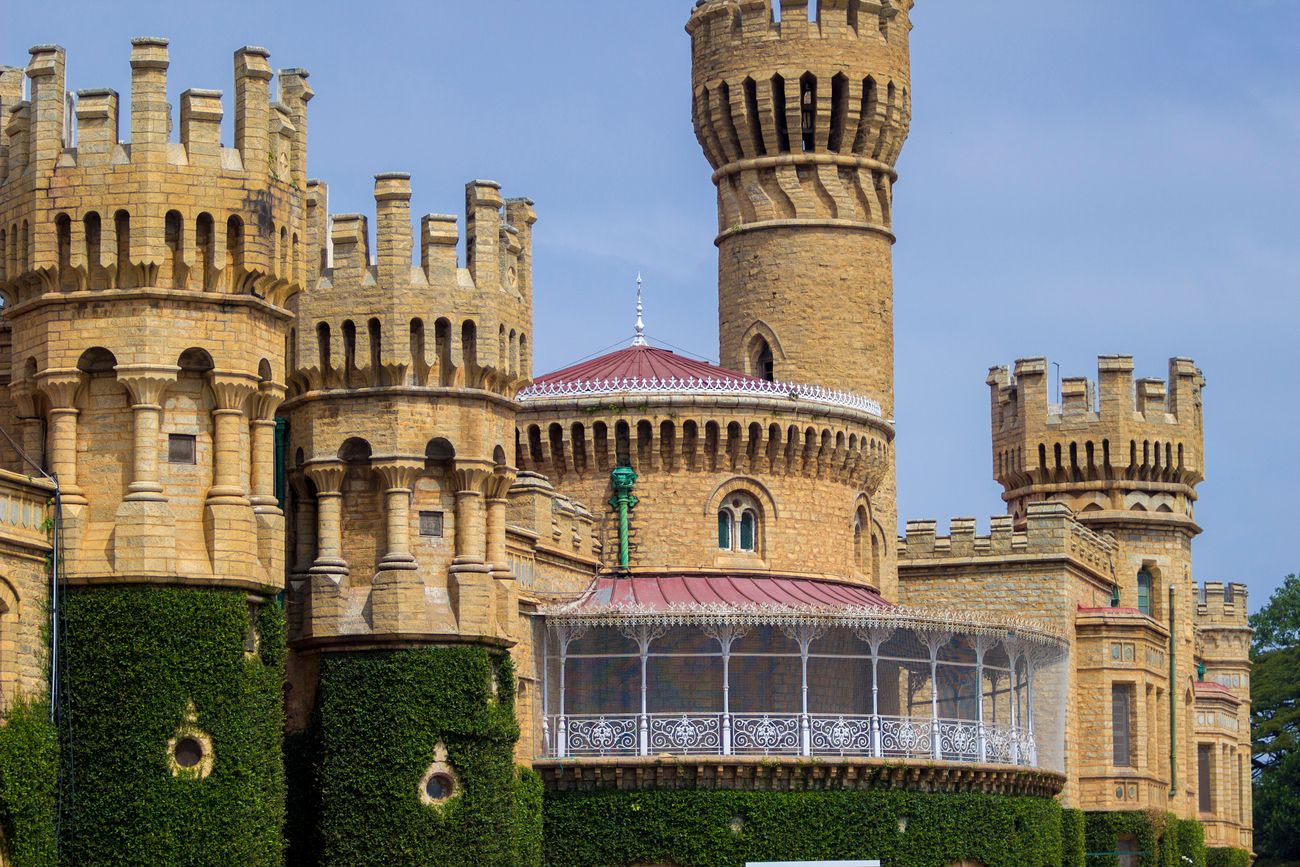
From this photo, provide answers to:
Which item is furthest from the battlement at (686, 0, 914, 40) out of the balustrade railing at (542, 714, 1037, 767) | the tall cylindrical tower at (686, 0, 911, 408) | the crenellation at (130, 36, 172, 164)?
the crenellation at (130, 36, 172, 164)

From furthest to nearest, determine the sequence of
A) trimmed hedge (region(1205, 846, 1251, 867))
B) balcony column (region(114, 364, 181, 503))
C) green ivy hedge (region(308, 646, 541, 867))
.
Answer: trimmed hedge (region(1205, 846, 1251, 867)) < green ivy hedge (region(308, 646, 541, 867)) < balcony column (region(114, 364, 181, 503))

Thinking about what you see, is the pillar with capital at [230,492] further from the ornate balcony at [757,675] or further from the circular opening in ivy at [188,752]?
the ornate balcony at [757,675]

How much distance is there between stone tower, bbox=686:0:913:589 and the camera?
65.7m

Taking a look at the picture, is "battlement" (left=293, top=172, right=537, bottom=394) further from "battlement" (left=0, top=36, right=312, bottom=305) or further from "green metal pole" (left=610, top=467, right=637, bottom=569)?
"green metal pole" (left=610, top=467, right=637, bottom=569)

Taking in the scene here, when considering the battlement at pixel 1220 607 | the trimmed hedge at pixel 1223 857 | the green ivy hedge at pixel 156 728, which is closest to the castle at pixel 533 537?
the green ivy hedge at pixel 156 728

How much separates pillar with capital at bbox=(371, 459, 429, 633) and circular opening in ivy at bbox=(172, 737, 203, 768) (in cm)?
633

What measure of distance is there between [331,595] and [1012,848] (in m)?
19.4

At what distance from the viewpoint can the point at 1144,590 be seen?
258ft

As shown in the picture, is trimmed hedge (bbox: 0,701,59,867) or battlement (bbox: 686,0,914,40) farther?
battlement (bbox: 686,0,914,40)

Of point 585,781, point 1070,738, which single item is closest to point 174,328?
point 585,781

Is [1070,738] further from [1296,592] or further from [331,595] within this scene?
[1296,592]

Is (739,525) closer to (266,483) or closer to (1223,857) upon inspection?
(266,483)

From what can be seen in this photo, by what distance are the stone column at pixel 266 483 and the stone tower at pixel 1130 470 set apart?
1512 inches

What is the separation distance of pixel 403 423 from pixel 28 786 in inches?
451
